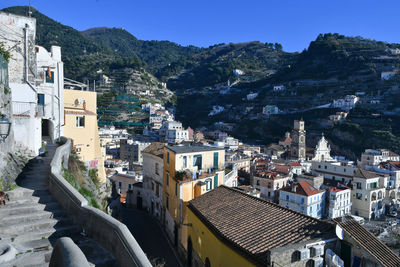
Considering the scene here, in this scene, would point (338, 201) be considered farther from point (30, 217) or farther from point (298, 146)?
point (30, 217)

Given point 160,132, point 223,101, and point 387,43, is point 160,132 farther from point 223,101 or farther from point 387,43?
point 387,43

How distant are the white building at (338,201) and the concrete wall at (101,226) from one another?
39.1 m

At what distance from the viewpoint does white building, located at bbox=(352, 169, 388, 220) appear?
42.2m

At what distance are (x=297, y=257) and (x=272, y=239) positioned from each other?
1.09 m

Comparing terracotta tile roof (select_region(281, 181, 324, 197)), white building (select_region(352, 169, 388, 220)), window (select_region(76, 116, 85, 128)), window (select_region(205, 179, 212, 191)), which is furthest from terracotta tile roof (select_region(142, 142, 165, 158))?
white building (select_region(352, 169, 388, 220))

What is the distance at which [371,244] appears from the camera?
767 cm

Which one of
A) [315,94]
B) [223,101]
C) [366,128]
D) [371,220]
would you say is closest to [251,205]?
[371,220]

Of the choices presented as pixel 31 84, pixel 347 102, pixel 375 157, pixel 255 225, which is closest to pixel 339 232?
pixel 255 225

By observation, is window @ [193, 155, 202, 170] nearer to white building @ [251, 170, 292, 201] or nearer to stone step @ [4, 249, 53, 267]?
stone step @ [4, 249, 53, 267]

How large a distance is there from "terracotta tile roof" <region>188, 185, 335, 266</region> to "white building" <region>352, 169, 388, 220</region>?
3709 centimetres

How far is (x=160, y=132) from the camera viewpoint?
84.6m

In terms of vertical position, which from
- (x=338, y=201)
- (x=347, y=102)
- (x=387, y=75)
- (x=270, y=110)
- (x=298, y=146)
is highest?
(x=387, y=75)

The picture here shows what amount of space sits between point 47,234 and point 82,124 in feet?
47.8

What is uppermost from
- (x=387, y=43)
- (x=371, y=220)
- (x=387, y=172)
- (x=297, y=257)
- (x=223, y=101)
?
(x=387, y=43)
